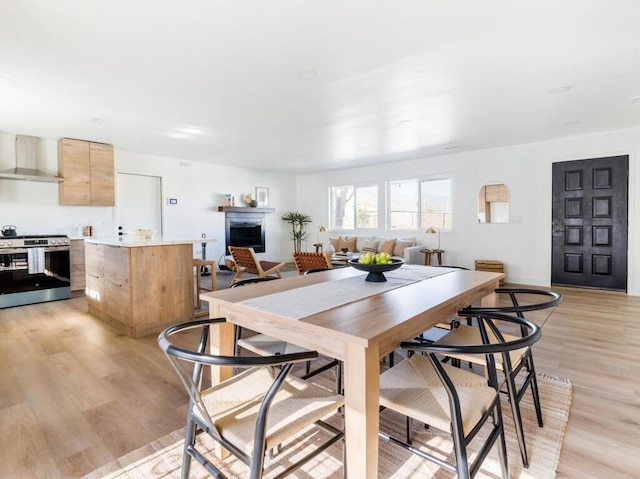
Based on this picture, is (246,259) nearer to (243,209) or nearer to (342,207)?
(243,209)

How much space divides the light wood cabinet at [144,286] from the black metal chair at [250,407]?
230 centimetres

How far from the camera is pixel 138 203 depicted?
656cm

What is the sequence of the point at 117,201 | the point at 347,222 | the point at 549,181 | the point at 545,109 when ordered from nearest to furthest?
the point at 545,109 < the point at 549,181 < the point at 117,201 < the point at 347,222

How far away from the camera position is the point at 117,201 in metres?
6.25

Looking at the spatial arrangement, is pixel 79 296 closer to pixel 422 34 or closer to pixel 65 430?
pixel 65 430

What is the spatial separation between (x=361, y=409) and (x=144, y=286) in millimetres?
3009

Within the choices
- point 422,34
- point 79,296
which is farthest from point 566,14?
point 79,296

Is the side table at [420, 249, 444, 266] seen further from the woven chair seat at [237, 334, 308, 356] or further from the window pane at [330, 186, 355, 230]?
the woven chair seat at [237, 334, 308, 356]

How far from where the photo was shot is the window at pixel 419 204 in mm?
7084

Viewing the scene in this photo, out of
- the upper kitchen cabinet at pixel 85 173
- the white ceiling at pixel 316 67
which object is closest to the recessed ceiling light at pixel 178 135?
the white ceiling at pixel 316 67

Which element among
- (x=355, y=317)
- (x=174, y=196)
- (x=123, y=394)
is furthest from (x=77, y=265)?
(x=355, y=317)

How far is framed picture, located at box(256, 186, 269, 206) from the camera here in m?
8.57

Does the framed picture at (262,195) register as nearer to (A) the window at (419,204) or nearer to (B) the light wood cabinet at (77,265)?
(A) the window at (419,204)

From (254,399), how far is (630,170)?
6327 millimetres
